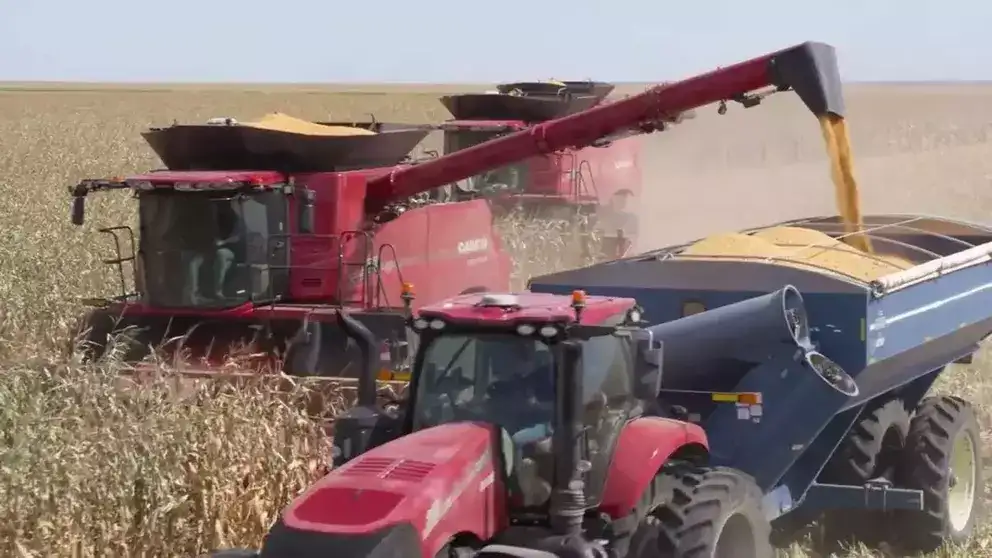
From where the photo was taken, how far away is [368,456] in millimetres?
5371

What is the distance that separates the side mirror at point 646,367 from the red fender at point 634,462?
0.79 ft

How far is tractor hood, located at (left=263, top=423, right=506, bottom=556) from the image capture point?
486cm

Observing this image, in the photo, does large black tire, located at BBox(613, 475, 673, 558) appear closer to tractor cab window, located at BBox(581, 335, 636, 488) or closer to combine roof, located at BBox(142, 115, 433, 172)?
tractor cab window, located at BBox(581, 335, 636, 488)

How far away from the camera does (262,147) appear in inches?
417

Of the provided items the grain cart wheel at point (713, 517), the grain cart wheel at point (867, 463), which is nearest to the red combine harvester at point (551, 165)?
the grain cart wheel at point (867, 463)

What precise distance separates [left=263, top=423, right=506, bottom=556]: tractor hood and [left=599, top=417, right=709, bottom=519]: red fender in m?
0.58

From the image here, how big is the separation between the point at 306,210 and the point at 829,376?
15.3 feet

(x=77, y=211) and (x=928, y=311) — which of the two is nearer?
(x=928, y=311)

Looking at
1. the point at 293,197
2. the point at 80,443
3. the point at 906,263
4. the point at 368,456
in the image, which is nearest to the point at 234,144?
the point at 293,197

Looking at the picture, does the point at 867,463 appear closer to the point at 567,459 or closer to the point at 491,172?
the point at 567,459

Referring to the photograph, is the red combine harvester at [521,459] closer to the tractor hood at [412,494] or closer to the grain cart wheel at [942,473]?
the tractor hood at [412,494]

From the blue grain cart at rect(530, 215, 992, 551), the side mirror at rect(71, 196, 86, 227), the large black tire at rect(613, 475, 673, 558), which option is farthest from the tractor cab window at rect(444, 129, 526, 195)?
the large black tire at rect(613, 475, 673, 558)

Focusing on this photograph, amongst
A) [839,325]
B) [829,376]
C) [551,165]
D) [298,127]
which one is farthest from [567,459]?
[551,165]

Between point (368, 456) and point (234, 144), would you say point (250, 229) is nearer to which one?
point (234, 144)
